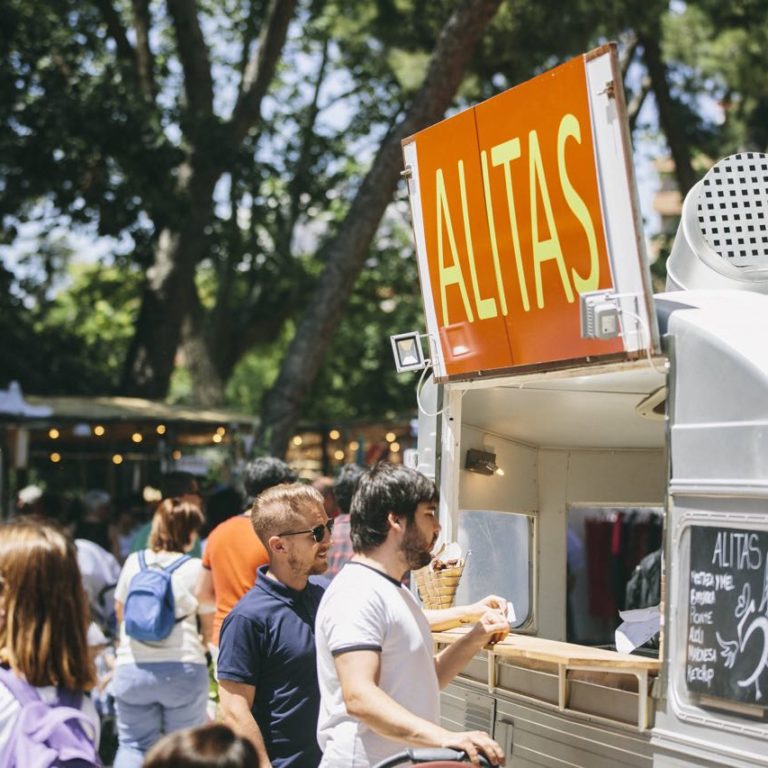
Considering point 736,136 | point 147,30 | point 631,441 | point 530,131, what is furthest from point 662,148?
point 530,131

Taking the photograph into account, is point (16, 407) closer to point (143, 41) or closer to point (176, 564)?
point (176, 564)

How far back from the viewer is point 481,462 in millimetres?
5711

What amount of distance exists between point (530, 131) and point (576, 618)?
7494 mm

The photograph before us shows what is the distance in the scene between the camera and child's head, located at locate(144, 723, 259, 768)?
224cm

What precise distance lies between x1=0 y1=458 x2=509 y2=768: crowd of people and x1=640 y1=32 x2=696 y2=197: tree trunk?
39.8 ft

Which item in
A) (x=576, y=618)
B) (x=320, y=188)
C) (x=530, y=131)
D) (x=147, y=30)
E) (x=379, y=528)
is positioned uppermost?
(x=147, y=30)

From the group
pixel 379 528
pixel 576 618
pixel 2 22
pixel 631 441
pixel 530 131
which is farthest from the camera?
pixel 2 22

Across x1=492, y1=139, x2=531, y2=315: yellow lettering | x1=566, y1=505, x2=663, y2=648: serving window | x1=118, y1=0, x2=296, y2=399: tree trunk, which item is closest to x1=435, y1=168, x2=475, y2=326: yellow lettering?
x1=492, y1=139, x2=531, y2=315: yellow lettering

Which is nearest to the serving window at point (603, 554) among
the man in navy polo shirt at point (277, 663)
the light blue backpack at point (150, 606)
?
the light blue backpack at point (150, 606)

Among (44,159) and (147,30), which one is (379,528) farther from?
(147,30)

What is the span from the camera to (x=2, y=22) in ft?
47.9

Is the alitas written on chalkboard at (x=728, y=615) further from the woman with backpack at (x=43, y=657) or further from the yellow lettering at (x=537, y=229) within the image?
the woman with backpack at (x=43, y=657)

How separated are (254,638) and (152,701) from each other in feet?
7.56

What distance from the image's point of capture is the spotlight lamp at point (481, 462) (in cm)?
560
